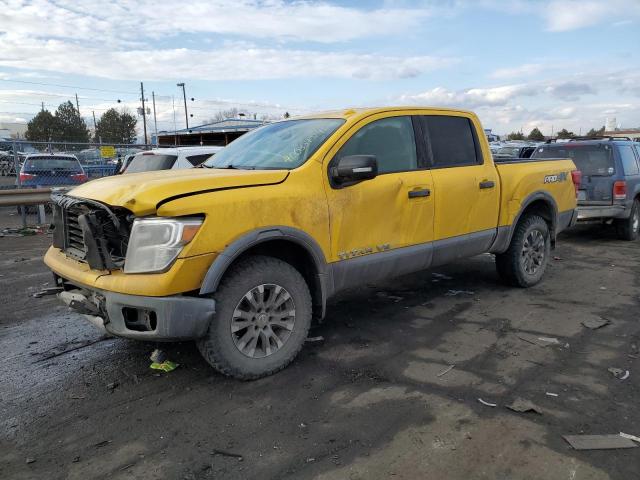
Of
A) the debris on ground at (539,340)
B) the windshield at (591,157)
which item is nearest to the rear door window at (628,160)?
the windshield at (591,157)

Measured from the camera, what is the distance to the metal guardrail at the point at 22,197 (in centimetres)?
1003

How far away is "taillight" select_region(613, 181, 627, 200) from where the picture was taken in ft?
30.1

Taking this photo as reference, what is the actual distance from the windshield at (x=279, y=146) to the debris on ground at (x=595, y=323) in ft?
9.97

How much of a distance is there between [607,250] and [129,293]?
27.1 feet

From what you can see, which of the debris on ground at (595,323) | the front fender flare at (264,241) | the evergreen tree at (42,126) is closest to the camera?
the front fender flare at (264,241)

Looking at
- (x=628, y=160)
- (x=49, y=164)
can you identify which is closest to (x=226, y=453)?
(x=628, y=160)

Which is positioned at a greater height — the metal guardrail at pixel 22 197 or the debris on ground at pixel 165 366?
the metal guardrail at pixel 22 197

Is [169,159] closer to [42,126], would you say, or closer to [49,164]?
[49,164]

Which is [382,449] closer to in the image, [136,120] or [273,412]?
[273,412]

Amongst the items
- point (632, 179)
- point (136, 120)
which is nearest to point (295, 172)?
point (632, 179)

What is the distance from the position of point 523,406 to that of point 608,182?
7324 mm

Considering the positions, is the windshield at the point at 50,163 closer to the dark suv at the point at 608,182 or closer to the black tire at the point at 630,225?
the dark suv at the point at 608,182

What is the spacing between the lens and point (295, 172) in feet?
12.9

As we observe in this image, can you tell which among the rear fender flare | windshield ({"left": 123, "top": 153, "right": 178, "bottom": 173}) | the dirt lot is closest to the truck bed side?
the rear fender flare
